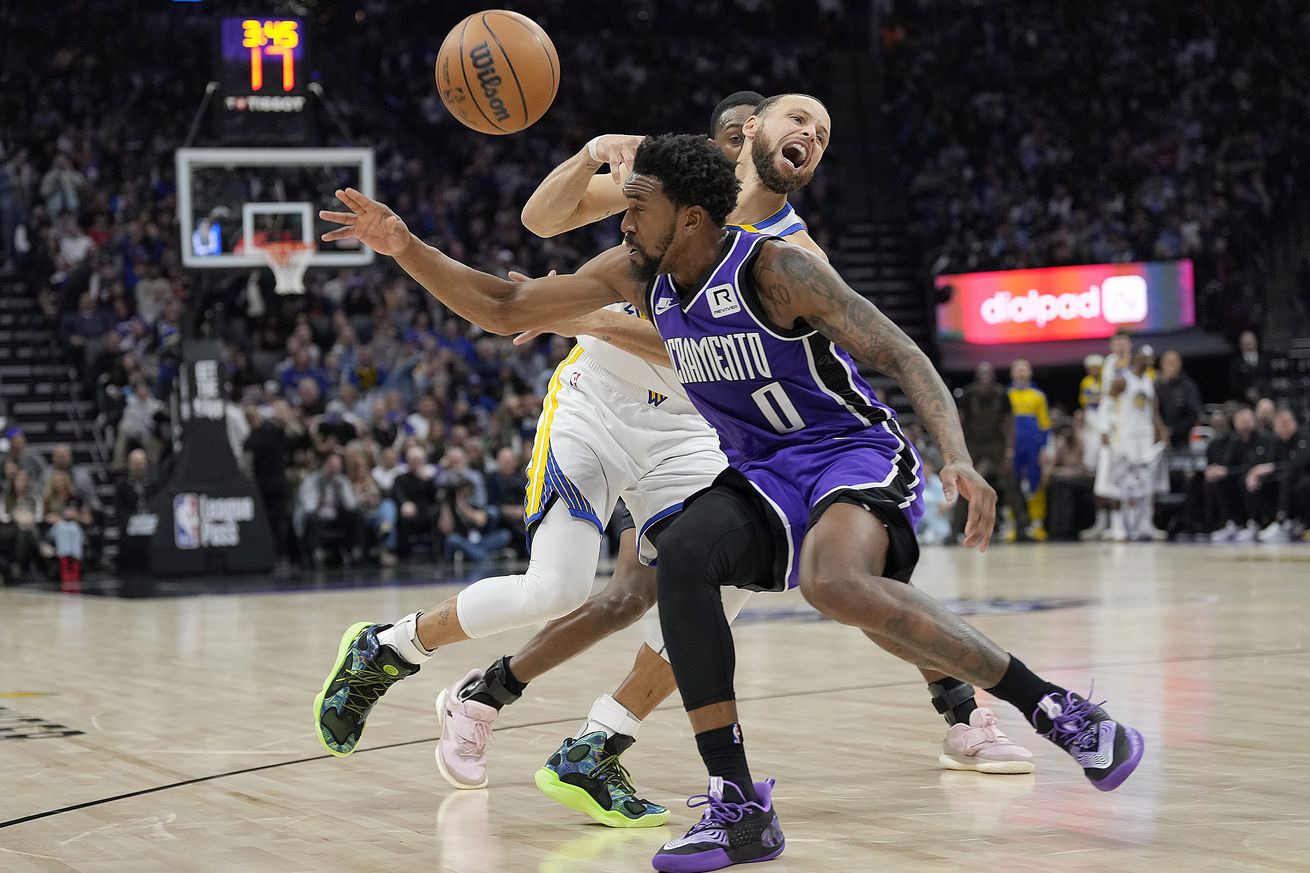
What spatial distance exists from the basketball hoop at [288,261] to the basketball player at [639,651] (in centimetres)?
961

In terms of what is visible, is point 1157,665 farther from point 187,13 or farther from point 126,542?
point 187,13

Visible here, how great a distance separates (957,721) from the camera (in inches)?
186

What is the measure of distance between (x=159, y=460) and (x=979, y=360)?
38.0ft

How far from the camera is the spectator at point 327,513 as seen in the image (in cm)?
1557

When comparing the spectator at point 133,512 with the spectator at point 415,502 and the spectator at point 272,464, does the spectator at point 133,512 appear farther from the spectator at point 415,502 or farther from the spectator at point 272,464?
the spectator at point 415,502

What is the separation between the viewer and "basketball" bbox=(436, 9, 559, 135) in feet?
16.9

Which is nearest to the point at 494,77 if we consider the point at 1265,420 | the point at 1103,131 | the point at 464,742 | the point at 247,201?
the point at 464,742

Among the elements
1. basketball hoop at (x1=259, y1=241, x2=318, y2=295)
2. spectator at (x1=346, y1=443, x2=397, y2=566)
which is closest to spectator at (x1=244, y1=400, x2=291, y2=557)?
spectator at (x1=346, y1=443, x2=397, y2=566)

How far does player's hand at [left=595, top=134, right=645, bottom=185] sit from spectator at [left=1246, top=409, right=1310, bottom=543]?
12.2 m

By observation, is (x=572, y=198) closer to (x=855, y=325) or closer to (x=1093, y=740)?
(x=855, y=325)

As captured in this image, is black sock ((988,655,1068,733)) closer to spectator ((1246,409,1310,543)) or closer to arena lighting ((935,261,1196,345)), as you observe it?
spectator ((1246,409,1310,543))

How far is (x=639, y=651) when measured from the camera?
456 centimetres

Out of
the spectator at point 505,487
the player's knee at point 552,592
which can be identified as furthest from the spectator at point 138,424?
the player's knee at point 552,592

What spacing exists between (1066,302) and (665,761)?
1844cm
